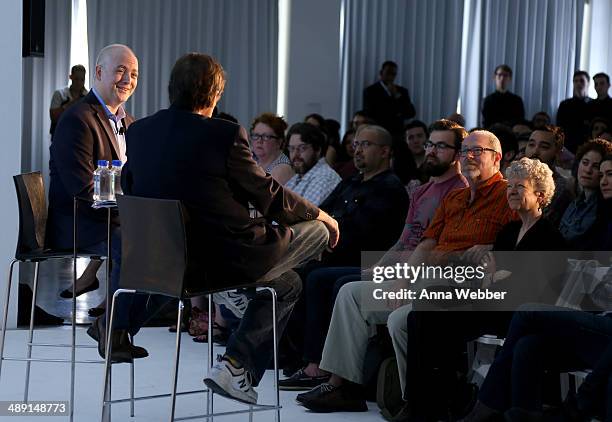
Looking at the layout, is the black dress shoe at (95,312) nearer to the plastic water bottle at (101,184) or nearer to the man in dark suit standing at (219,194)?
the plastic water bottle at (101,184)

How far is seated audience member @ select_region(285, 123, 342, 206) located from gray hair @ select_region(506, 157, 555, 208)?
65.5 inches

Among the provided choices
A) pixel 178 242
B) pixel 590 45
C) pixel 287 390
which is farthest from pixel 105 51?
pixel 590 45

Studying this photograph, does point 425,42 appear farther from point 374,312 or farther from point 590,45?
point 374,312

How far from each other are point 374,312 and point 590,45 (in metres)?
8.77

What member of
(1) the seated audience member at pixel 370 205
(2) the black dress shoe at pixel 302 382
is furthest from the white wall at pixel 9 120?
(2) the black dress shoe at pixel 302 382

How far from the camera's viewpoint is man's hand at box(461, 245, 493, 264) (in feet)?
13.5

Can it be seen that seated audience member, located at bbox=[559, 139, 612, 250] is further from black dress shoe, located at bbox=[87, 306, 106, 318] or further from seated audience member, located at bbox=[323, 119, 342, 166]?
seated audience member, located at bbox=[323, 119, 342, 166]

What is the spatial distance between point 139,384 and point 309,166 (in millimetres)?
1640

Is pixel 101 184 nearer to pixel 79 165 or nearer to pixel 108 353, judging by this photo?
pixel 79 165

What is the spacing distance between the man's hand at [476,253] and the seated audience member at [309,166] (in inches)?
58.5

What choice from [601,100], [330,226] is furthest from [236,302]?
[601,100]

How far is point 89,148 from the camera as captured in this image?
13.8ft

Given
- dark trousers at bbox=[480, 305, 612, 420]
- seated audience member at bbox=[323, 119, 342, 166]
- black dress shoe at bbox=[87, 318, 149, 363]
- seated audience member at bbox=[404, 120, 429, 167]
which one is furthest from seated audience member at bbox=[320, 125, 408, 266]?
seated audience member at bbox=[404, 120, 429, 167]

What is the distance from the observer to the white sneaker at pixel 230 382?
3.45 meters
